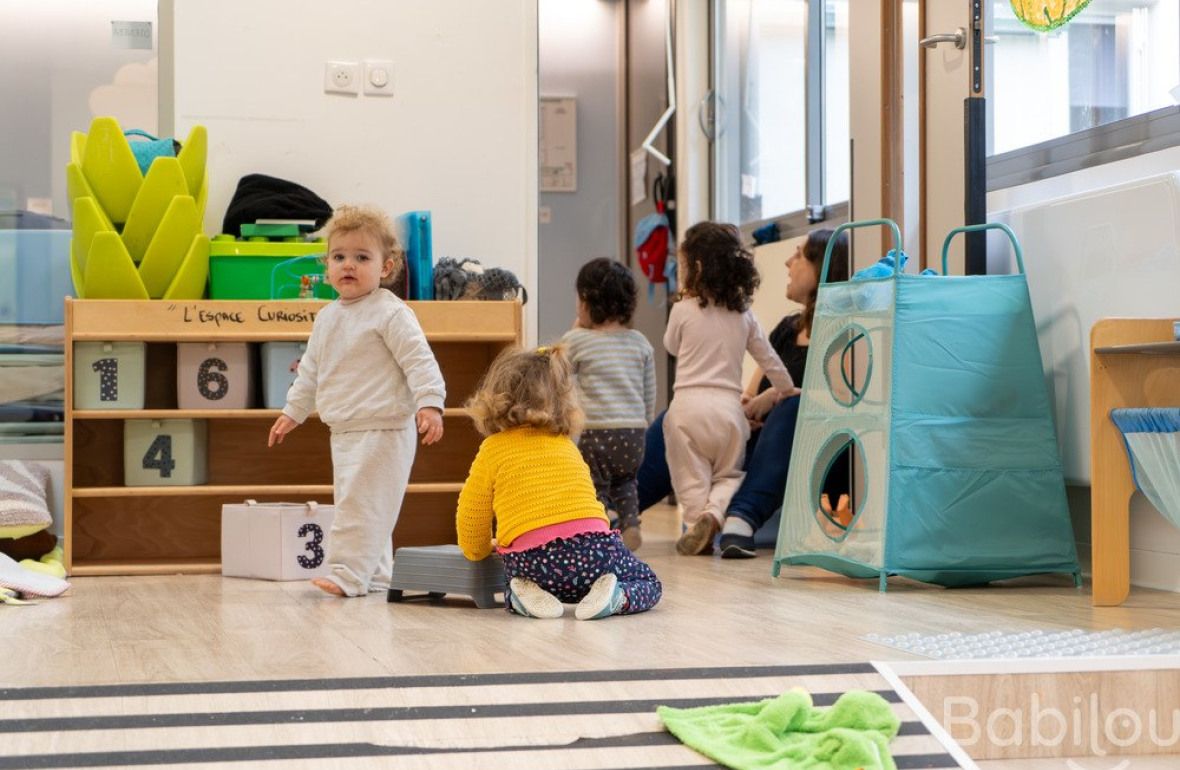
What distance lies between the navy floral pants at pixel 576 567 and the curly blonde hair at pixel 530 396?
247 mm

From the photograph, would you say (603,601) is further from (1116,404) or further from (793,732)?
(1116,404)

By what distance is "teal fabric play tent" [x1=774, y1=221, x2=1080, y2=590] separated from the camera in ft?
11.1

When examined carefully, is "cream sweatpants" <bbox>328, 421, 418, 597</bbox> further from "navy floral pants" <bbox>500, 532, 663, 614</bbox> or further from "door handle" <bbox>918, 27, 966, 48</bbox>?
"door handle" <bbox>918, 27, 966, 48</bbox>

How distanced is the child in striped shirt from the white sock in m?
0.32

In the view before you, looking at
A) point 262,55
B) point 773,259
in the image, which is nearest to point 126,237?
point 262,55

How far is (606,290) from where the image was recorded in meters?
4.62

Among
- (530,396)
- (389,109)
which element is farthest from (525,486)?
(389,109)

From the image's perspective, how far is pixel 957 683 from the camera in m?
2.25

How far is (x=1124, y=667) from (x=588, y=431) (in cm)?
242

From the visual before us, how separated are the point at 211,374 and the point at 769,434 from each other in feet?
5.51

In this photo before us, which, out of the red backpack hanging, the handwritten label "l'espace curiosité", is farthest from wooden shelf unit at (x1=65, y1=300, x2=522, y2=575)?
the red backpack hanging

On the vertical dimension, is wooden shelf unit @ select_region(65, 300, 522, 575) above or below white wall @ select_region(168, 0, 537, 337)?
below

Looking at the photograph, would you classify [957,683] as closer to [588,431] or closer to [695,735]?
[695,735]

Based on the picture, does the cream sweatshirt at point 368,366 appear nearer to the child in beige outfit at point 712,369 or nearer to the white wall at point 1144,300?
the child in beige outfit at point 712,369
